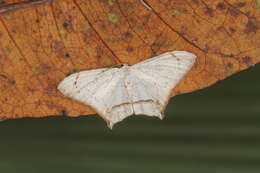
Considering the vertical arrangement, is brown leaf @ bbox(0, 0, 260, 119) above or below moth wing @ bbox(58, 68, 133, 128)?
above

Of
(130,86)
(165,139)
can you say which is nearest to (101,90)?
(130,86)

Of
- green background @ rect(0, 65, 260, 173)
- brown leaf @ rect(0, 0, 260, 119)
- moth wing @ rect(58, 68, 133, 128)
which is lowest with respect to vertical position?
green background @ rect(0, 65, 260, 173)

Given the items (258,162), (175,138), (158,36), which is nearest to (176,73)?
(158,36)

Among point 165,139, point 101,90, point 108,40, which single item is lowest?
point 165,139

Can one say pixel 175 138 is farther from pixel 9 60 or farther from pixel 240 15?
pixel 9 60

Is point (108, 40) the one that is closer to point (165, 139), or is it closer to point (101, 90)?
point (101, 90)
